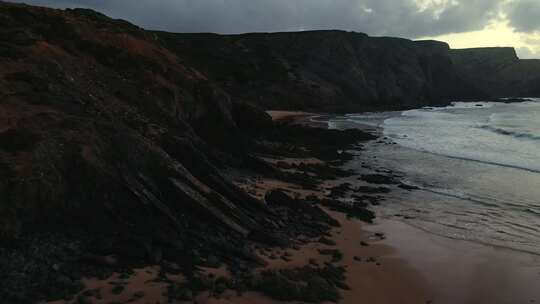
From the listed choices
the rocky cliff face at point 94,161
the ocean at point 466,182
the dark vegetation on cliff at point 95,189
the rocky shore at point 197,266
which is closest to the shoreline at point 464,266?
the ocean at point 466,182

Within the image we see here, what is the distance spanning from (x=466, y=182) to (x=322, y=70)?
72.7 metres

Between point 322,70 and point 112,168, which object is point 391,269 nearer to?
point 112,168

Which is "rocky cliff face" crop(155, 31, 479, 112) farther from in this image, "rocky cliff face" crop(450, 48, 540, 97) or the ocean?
"rocky cliff face" crop(450, 48, 540, 97)

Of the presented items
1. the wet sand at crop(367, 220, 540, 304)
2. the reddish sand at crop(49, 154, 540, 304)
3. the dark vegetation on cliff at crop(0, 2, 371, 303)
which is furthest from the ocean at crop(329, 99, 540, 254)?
the dark vegetation on cliff at crop(0, 2, 371, 303)

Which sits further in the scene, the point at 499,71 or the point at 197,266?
the point at 499,71

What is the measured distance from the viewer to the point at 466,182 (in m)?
24.6

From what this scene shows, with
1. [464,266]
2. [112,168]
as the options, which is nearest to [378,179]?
[464,266]

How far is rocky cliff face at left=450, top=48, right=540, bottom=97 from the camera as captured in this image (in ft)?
519

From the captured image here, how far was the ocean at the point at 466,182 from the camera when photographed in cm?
1680

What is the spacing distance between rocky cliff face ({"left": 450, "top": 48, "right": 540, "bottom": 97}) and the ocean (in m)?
118

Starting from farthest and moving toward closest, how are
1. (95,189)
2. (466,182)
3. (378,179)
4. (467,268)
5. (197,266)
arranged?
(466,182), (378,179), (467,268), (95,189), (197,266)

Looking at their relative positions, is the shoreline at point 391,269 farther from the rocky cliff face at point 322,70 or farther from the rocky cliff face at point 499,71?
the rocky cliff face at point 499,71

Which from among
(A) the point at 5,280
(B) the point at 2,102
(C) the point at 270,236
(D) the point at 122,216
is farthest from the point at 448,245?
(B) the point at 2,102

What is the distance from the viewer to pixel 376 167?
28.2 meters
